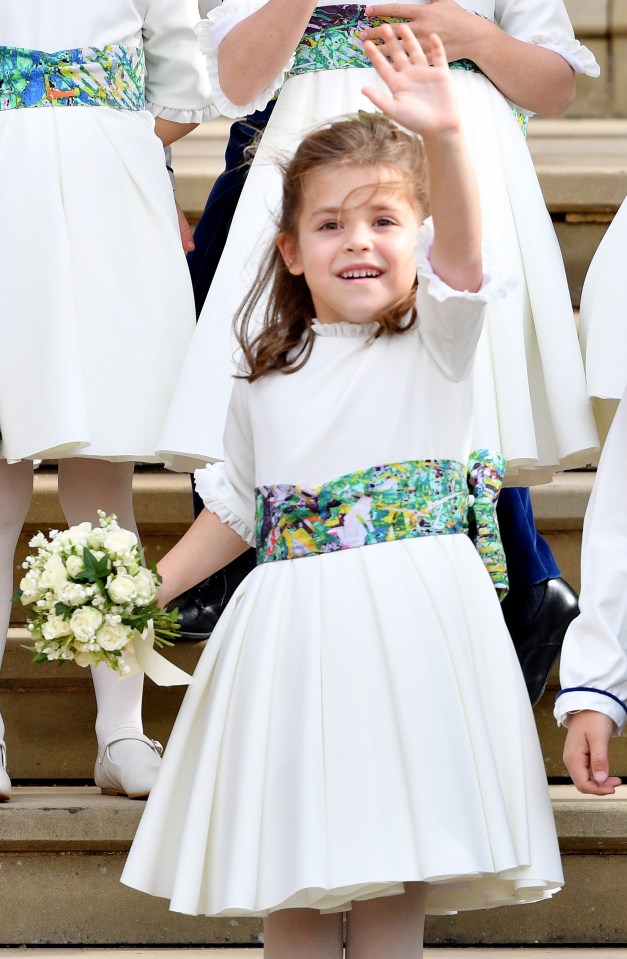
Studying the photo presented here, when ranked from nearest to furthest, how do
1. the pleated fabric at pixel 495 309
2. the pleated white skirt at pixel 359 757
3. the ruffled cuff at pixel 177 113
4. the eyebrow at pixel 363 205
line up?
the pleated white skirt at pixel 359 757 < the eyebrow at pixel 363 205 < the pleated fabric at pixel 495 309 < the ruffled cuff at pixel 177 113

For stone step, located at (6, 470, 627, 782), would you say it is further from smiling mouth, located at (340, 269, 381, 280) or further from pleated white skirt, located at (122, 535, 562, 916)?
smiling mouth, located at (340, 269, 381, 280)

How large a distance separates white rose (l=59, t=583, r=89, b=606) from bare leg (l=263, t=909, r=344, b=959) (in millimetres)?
437

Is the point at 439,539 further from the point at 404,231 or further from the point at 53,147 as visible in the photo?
the point at 53,147

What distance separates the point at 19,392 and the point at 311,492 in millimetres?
745

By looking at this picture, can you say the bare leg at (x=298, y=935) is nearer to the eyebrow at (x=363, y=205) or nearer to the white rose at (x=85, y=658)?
the white rose at (x=85, y=658)

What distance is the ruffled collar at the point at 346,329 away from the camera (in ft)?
5.79

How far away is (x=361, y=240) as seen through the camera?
172 centimetres

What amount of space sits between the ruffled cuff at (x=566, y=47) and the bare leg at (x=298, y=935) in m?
1.45

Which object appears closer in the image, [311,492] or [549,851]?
[549,851]

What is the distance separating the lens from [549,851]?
161 cm

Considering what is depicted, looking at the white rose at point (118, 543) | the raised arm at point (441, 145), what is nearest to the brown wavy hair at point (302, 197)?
the raised arm at point (441, 145)

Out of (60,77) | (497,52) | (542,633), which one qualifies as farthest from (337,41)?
(542,633)

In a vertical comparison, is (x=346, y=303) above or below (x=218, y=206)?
below

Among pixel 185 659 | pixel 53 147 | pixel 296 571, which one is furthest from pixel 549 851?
pixel 53 147
